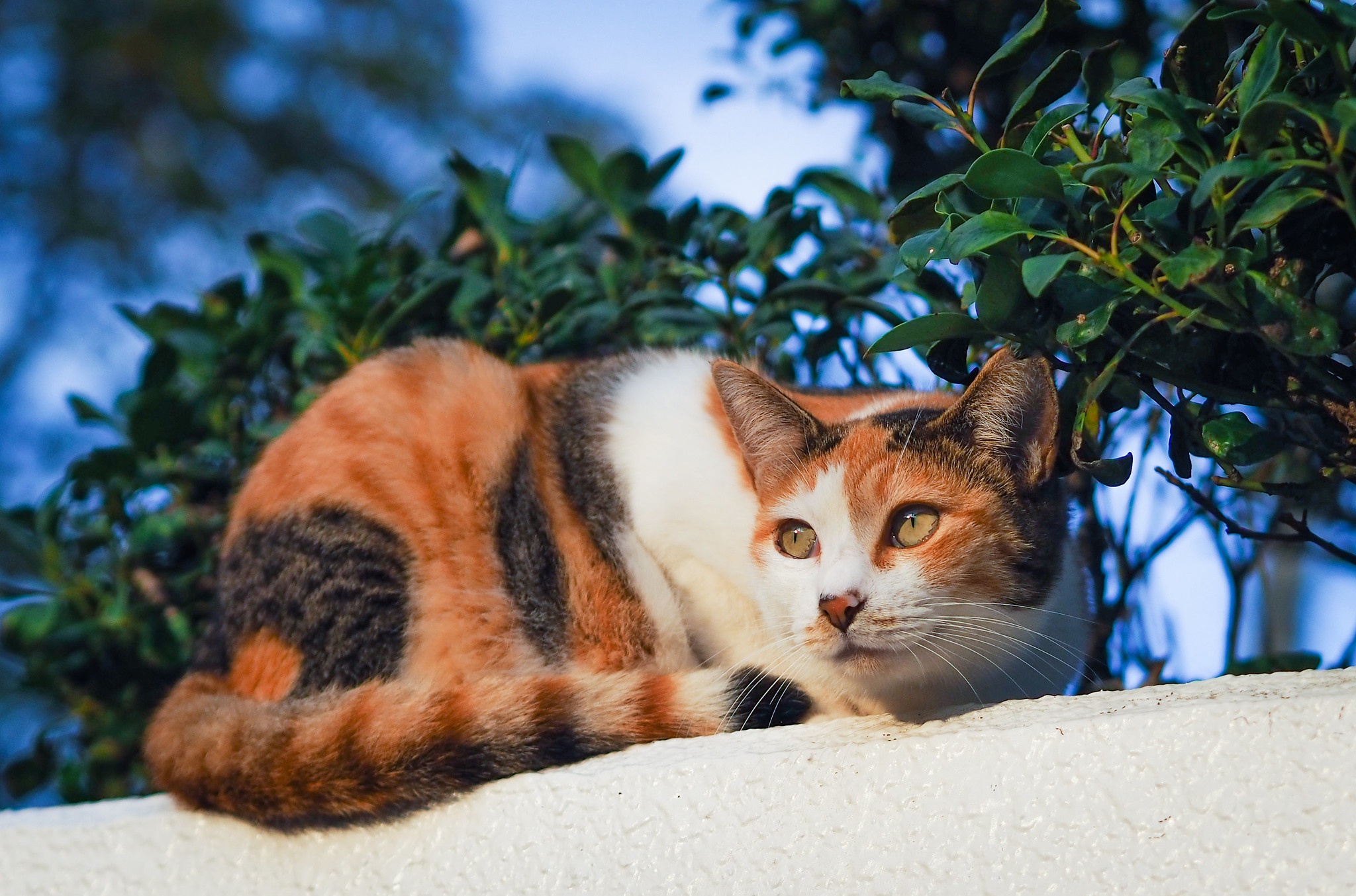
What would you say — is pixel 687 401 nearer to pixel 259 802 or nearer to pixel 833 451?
pixel 833 451

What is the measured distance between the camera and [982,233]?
Answer: 4.81 ft

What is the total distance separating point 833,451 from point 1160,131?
802mm

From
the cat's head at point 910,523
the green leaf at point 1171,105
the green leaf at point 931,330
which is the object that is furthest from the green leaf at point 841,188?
the green leaf at point 1171,105

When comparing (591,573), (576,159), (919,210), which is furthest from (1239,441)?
(576,159)

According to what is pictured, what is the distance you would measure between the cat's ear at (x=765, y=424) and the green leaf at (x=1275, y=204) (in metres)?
0.89

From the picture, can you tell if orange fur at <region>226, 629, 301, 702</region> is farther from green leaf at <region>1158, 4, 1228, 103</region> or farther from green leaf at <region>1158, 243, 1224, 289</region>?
green leaf at <region>1158, 4, 1228, 103</region>

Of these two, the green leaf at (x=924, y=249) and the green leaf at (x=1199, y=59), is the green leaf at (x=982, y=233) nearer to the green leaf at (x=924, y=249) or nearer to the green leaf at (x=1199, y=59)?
the green leaf at (x=924, y=249)

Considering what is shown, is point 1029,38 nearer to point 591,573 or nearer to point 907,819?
point 907,819

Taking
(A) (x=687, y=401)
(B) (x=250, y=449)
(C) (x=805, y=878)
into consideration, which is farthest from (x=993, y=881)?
(B) (x=250, y=449)

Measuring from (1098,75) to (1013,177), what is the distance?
0.93 ft

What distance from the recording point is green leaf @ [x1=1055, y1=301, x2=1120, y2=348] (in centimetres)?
143

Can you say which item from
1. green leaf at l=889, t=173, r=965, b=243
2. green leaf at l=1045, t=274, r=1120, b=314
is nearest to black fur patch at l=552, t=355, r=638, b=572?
green leaf at l=889, t=173, r=965, b=243

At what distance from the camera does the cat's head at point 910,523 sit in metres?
1.73

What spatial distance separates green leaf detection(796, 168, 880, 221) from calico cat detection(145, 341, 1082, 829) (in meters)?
0.45
